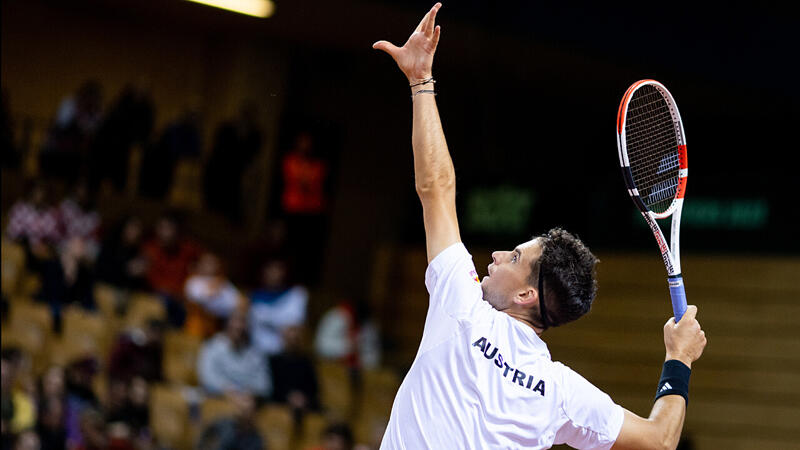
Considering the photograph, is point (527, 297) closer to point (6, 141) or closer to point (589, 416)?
point (589, 416)

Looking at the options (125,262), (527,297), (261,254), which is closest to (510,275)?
(527,297)

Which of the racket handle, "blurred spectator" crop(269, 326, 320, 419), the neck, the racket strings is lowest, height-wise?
"blurred spectator" crop(269, 326, 320, 419)

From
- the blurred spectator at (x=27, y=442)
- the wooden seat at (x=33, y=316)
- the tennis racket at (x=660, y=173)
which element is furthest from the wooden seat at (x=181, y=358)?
the tennis racket at (x=660, y=173)

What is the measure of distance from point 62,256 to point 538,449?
317 inches

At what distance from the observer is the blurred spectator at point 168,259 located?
11.7 meters

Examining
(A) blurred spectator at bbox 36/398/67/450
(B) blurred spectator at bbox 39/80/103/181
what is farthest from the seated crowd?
(B) blurred spectator at bbox 39/80/103/181

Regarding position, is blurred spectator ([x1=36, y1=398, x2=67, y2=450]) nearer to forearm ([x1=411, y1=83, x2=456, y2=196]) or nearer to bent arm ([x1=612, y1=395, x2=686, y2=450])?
forearm ([x1=411, y1=83, x2=456, y2=196])

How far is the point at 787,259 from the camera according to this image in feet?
37.7

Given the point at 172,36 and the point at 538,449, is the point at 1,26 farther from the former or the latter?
the point at 538,449

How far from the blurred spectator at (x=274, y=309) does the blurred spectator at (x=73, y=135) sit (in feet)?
8.23

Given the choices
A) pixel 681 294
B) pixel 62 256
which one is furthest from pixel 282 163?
pixel 681 294

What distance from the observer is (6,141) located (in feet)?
37.6

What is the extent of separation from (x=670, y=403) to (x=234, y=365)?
7508 mm

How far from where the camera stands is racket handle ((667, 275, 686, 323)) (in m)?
3.43
